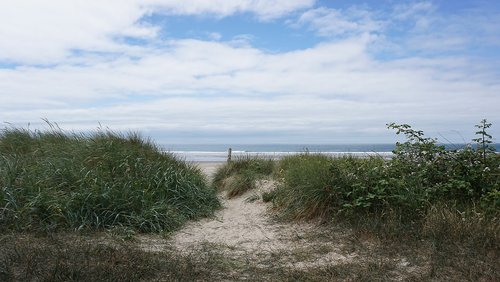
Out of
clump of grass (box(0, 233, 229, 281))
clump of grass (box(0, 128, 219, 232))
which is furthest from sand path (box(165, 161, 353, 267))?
clump of grass (box(0, 233, 229, 281))

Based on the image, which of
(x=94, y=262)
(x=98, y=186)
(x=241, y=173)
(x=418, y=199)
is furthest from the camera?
(x=241, y=173)

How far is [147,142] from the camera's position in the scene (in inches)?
398

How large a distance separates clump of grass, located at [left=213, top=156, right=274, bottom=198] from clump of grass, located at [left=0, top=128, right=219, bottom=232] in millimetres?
905

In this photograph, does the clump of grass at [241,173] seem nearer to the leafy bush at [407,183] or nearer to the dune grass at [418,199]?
the dune grass at [418,199]

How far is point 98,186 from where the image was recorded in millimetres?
6770

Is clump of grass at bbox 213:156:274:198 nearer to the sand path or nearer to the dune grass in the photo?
the sand path

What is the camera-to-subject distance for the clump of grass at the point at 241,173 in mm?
9719

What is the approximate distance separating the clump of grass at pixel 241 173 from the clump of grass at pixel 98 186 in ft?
2.97

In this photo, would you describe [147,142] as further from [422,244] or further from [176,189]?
[422,244]

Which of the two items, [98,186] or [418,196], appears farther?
[98,186]

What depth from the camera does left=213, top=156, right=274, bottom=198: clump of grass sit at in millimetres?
9719

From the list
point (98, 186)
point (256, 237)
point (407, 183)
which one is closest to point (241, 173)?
point (256, 237)

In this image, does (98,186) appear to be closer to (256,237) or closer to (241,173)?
(256,237)

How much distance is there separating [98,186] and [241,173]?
4368 millimetres
